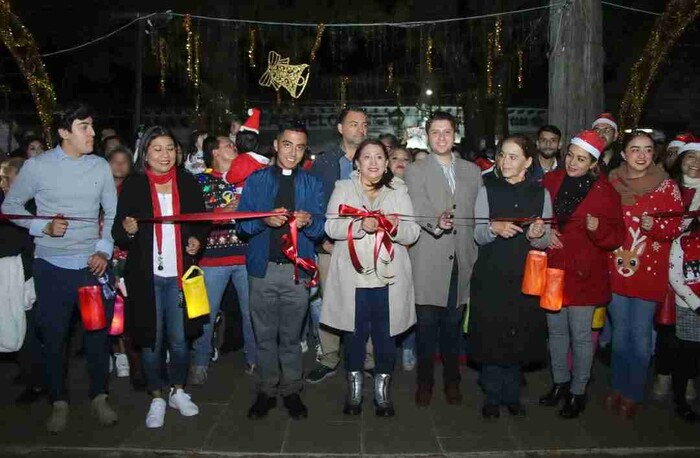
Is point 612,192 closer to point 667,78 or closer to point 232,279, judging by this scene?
point 232,279

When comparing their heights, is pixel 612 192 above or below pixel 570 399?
above

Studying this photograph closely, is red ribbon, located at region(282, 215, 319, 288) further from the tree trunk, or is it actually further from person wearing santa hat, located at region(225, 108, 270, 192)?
the tree trunk

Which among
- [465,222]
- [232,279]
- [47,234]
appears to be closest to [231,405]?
[232,279]

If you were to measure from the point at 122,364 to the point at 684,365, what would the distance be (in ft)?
17.1

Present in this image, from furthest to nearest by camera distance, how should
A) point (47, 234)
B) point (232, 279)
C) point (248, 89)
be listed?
point (248, 89)
point (232, 279)
point (47, 234)

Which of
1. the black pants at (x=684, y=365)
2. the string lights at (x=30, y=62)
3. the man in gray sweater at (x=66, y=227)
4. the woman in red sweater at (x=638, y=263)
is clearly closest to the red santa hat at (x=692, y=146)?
the woman in red sweater at (x=638, y=263)

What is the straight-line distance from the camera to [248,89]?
899 inches

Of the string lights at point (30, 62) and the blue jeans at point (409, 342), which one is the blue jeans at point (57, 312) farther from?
the string lights at point (30, 62)

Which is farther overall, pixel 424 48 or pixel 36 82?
pixel 424 48

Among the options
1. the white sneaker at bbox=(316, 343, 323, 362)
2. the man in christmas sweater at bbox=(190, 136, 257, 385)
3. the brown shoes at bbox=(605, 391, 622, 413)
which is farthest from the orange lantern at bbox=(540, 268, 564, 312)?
the man in christmas sweater at bbox=(190, 136, 257, 385)

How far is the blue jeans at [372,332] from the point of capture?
17.5 ft

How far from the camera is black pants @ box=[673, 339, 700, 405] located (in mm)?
5574

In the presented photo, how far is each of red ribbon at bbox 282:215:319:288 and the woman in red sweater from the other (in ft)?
8.23

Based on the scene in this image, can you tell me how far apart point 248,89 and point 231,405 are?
18374 millimetres
